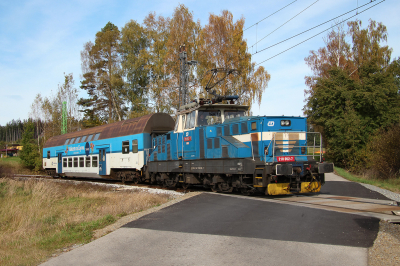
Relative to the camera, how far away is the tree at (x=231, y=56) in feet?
95.1

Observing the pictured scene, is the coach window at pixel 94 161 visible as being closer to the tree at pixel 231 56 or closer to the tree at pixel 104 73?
the tree at pixel 231 56

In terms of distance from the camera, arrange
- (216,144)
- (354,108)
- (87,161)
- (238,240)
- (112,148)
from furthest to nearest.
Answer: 1. (354,108)
2. (87,161)
3. (112,148)
4. (216,144)
5. (238,240)

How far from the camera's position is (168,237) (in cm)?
617

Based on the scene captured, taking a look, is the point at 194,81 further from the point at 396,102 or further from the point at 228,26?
the point at 396,102

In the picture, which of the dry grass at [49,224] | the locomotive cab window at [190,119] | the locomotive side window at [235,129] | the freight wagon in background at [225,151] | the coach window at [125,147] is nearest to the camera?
the dry grass at [49,224]

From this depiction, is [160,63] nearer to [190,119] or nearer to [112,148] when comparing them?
[112,148]

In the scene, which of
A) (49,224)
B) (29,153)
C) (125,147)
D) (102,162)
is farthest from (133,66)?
(49,224)

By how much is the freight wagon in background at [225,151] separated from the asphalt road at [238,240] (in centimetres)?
233

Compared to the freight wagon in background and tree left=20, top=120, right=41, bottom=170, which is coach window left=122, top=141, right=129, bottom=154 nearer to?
the freight wagon in background

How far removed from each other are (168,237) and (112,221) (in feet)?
8.95

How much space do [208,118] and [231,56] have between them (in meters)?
17.9

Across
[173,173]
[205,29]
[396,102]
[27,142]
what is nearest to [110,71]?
[27,142]

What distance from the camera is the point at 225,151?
11422 millimetres

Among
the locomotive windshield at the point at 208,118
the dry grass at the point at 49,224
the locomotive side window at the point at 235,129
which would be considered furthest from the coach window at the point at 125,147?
the locomotive side window at the point at 235,129
